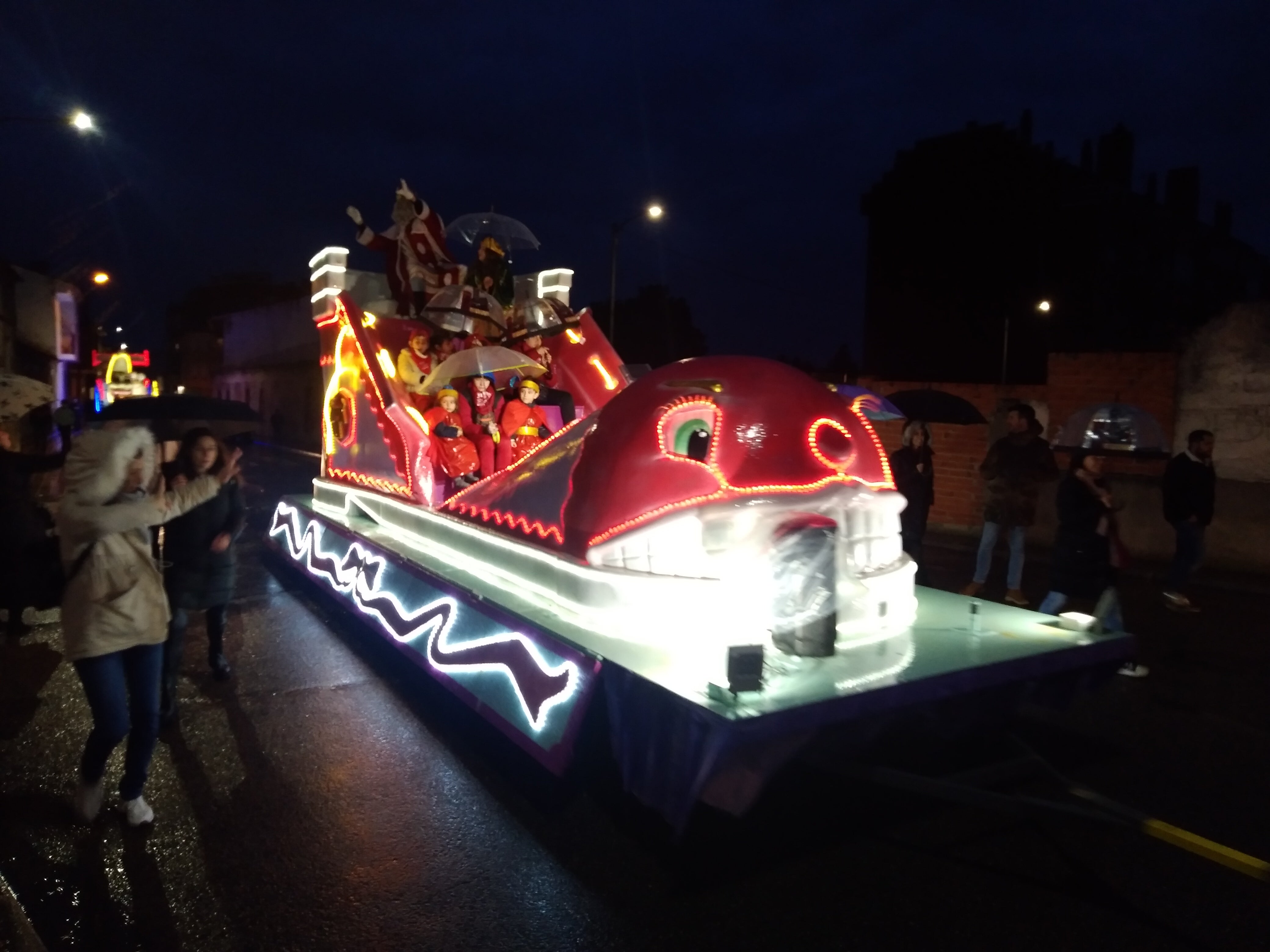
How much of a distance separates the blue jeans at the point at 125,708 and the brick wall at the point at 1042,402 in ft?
31.7

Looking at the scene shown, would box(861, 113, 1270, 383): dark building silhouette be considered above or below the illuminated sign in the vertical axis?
above

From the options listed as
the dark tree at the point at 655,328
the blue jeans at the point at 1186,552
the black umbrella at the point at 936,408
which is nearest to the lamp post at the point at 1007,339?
the dark tree at the point at 655,328

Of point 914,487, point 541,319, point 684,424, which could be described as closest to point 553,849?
point 684,424

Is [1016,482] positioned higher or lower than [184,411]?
lower

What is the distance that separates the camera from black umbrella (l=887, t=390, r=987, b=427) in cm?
869

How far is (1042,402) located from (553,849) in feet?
33.2

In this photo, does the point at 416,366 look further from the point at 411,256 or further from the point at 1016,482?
the point at 1016,482

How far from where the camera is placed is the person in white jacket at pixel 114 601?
3.33 metres

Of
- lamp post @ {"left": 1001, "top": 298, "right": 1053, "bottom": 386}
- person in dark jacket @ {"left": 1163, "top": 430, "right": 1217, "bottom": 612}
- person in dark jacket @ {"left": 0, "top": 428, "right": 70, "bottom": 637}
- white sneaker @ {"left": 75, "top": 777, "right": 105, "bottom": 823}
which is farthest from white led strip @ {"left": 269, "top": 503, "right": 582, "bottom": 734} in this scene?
lamp post @ {"left": 1001, "top": 298, "right": 1053, "bottom": 386}

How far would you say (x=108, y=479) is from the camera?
3.35 m

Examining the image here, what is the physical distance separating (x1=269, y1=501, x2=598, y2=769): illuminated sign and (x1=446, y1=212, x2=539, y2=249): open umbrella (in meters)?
3.39

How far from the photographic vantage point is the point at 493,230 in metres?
8.76

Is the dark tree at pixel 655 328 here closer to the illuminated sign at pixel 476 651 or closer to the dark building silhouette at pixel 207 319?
the dark building silhouette at pixel 207 319

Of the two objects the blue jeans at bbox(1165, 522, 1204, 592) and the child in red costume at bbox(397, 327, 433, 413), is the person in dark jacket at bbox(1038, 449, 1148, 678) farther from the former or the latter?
the child in red costume at bbox(397, 327, 433, 413)
